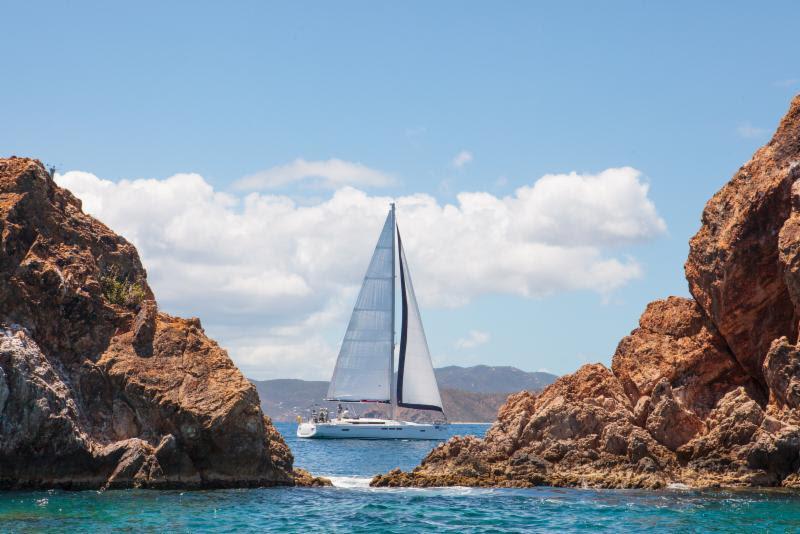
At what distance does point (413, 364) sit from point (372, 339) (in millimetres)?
4354

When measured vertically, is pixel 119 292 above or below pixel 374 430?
above

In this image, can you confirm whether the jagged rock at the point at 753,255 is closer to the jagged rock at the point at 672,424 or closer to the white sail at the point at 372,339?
the jagged rock at the point at 672,424

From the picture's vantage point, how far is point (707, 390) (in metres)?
35.8

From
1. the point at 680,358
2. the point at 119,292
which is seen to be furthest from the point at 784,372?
the point at 119,292

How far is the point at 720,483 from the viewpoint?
31.2 meters

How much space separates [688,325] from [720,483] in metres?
7.68

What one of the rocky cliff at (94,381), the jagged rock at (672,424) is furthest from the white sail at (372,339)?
the jagged rock at (672,424)

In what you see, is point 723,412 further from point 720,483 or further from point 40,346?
point 40,346

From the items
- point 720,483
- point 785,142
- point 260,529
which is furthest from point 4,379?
point 785,142

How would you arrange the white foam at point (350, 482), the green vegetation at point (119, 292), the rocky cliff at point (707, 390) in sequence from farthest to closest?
the white foam at point (350, 482) < the green vegetation at point (119, 292) < the rocky cliff at point (707, 390)

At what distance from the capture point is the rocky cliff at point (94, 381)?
28.3 meters

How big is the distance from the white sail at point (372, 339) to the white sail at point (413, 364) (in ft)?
3.46

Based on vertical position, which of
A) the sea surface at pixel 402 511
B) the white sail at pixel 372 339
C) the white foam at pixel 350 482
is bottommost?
the sea surface at pixel 402 511

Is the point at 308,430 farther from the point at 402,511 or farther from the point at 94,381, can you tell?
the point at 402,511
